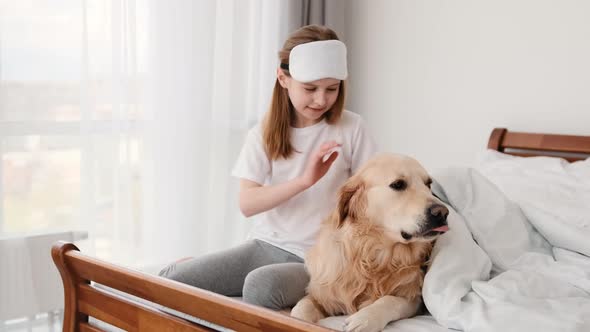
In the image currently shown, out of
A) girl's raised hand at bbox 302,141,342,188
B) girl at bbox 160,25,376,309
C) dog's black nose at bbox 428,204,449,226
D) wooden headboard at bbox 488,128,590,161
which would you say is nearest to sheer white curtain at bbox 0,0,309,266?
girl at bbox 160,25,376,309

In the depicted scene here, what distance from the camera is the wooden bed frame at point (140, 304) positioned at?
1312 millimetres

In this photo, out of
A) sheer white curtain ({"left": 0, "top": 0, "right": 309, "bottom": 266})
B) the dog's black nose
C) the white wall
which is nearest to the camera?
the dog's black nose

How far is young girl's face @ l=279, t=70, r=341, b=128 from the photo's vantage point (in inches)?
79.3

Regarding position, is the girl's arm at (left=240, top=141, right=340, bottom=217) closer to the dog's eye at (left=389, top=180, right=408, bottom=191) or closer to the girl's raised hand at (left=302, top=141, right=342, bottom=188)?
the girl's raised hand at (left=302, top=141, right=342, bottom=188)

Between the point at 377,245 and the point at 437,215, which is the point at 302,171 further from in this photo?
the point at 437,215

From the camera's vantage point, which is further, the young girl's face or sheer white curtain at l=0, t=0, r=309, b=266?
sheer white curtain at l=0, t=0, r=309, b=266

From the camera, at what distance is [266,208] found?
78.2 inches

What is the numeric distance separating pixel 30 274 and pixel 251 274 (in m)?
0.95

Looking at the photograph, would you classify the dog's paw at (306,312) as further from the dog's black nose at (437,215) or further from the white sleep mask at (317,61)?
the white sleep mask at (317,61)

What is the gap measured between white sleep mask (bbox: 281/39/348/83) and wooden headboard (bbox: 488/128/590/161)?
105 centimetres

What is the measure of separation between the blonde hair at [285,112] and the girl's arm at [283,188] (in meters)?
0.14

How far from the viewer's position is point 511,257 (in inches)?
68.7

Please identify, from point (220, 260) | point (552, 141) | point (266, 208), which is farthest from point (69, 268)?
point (552, 141)

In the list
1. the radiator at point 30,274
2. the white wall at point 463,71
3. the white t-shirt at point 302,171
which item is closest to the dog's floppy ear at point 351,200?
the white t-shirt at point 302,171
